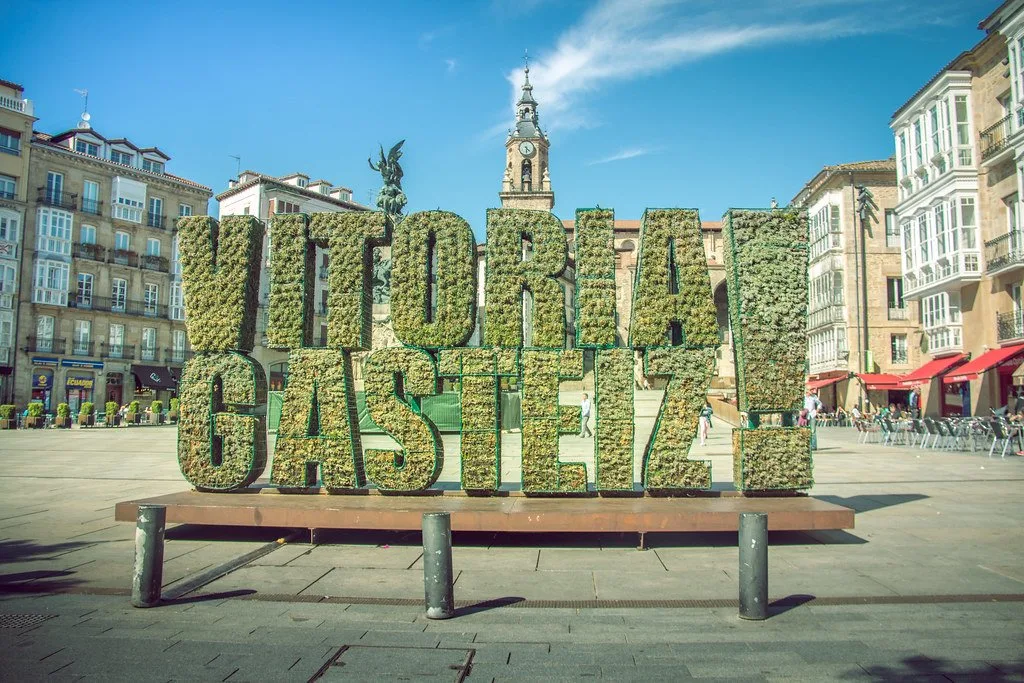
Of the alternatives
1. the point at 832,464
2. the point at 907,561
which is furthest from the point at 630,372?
the point at 832,464

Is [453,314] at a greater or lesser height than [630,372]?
greater

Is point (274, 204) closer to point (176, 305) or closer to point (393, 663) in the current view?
point (176, 305)

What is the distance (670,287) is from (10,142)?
162 ft

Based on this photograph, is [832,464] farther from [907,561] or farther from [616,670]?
Result: [616,670]

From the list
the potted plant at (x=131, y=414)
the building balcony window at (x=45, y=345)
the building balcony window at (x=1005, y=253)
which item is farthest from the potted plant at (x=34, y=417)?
the building balcony window at (x=1005, y=253)

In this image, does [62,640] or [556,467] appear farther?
[556,467]

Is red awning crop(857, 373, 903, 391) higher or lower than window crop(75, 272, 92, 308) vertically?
lower

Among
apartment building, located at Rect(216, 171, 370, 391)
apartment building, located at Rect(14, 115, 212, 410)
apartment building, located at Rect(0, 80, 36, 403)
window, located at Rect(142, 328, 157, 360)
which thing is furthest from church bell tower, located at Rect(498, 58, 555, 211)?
apartment building, located at Rect(0, 80, 36, 403)

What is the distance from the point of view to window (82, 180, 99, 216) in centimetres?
4878

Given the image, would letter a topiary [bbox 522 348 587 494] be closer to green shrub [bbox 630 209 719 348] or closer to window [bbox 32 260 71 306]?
green shrub [bbox 630 209 719 348]

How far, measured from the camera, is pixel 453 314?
10086 mm

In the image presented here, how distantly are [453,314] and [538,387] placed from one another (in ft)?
5.28

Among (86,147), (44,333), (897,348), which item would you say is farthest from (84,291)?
(897,348)

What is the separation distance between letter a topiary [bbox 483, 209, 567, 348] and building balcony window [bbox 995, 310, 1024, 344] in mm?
23446
